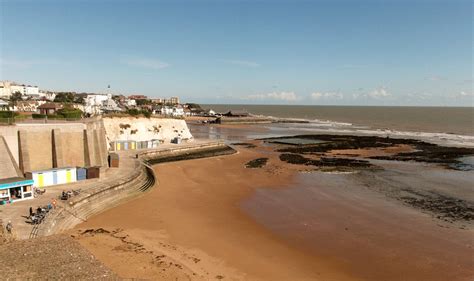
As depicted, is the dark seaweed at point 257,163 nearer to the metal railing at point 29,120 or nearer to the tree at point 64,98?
the metal railing at point 29,120

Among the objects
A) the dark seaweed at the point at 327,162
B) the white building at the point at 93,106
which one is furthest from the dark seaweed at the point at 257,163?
the white building at the point at 93,106

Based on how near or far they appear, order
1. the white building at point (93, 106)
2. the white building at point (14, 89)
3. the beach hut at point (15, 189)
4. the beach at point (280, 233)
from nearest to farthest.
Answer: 1. the beach at point (280, 233)
2. the beach hut at point (15, 189)
3. the white building at point (93, 106)
4. the white building at point (14, 89)

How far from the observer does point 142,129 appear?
45.4 metres

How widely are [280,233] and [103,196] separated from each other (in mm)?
12007

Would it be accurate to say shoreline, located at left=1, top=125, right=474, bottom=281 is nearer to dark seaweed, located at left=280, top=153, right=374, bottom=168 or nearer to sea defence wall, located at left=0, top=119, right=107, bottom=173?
dark seaweed, located at left=280, top=153, right=374, bottom=168

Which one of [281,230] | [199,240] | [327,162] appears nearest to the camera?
[199,240]

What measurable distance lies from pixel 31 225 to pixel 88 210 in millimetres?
4207

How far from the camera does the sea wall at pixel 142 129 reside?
137 feet

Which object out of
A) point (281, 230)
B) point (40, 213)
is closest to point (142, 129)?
point (40, 213)

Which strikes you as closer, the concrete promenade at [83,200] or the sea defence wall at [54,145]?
the concrete promenade at [83,200]

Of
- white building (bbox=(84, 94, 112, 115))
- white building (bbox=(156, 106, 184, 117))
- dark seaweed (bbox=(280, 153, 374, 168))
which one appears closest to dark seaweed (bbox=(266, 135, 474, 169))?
dark seaweed (bbox=(280, 153, 374, 168))

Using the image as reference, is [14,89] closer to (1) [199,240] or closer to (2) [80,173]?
(2) [80,173]

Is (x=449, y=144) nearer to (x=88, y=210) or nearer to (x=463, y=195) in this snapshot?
(x=463, y=195)

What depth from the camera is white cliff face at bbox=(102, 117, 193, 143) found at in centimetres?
4175
